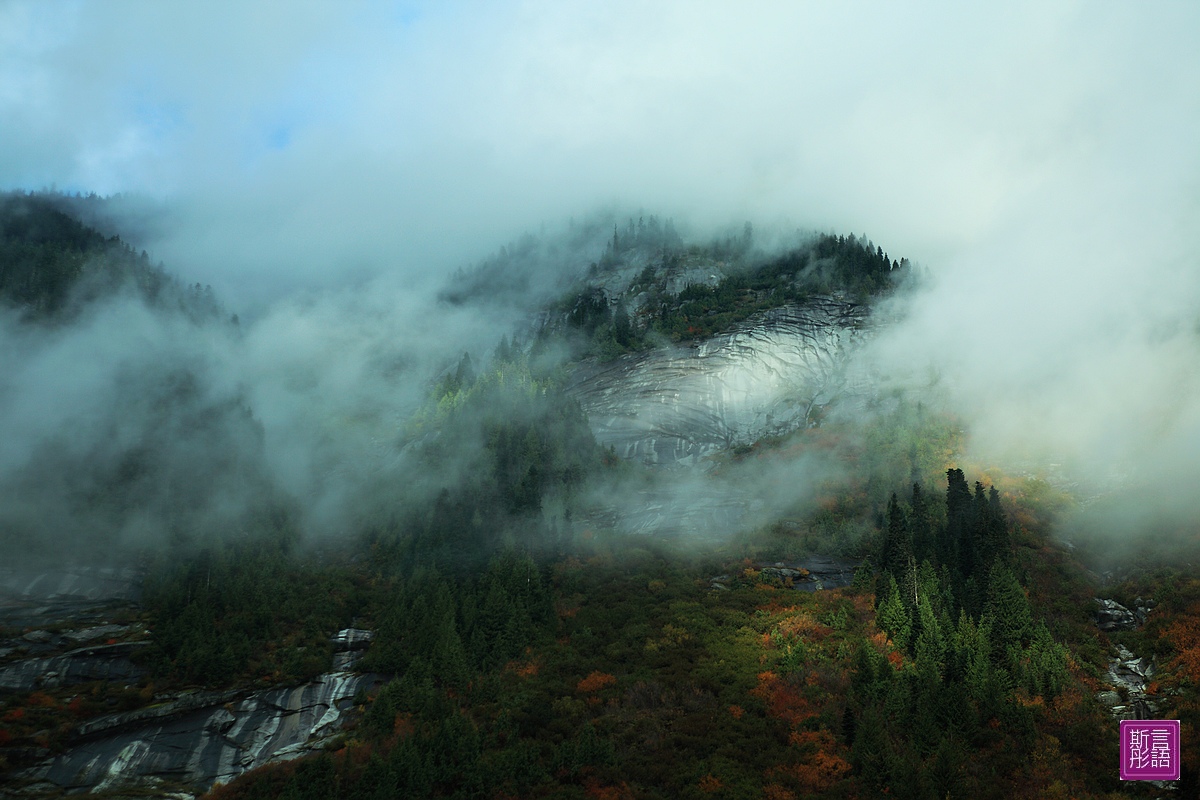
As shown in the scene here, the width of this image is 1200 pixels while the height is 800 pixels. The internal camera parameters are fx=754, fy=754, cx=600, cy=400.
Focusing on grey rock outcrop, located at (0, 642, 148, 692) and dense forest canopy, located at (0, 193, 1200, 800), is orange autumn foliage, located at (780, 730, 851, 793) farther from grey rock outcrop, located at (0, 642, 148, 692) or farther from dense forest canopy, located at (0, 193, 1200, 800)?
grey rock outcrop, located at (0, 642, 148, 692)

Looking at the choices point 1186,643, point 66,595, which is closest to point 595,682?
point 1186,643

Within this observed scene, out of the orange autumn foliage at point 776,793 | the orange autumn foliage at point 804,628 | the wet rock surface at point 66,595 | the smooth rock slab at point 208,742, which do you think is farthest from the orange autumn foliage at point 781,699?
the wet rock surface at point 66,595

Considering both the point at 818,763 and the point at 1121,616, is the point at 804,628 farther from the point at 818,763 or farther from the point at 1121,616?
the point at 1121,616

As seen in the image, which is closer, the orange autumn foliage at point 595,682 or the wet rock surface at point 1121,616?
the orange autumn foliage at point 595,682

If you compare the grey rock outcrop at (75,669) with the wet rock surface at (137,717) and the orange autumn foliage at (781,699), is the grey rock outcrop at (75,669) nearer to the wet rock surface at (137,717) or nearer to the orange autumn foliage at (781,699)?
the wet rock surface at (137,717)

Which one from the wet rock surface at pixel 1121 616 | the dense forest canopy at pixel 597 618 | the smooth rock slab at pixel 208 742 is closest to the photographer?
the dense forest canopy at pixel 597 618

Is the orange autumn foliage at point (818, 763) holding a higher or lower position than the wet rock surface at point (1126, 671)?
lower

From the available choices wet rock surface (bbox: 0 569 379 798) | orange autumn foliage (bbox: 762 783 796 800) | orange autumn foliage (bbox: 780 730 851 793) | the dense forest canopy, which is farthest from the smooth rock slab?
orange autumn foliage (bbox: 780 730 851 793)

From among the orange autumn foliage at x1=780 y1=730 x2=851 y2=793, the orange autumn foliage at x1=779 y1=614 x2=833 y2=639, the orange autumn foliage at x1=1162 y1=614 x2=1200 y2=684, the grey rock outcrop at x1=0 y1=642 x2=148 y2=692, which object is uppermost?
the orange autumn foliage at x1=1162 y1=614 x2=1200 y2=684

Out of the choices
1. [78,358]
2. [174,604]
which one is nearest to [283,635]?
[174,604]
